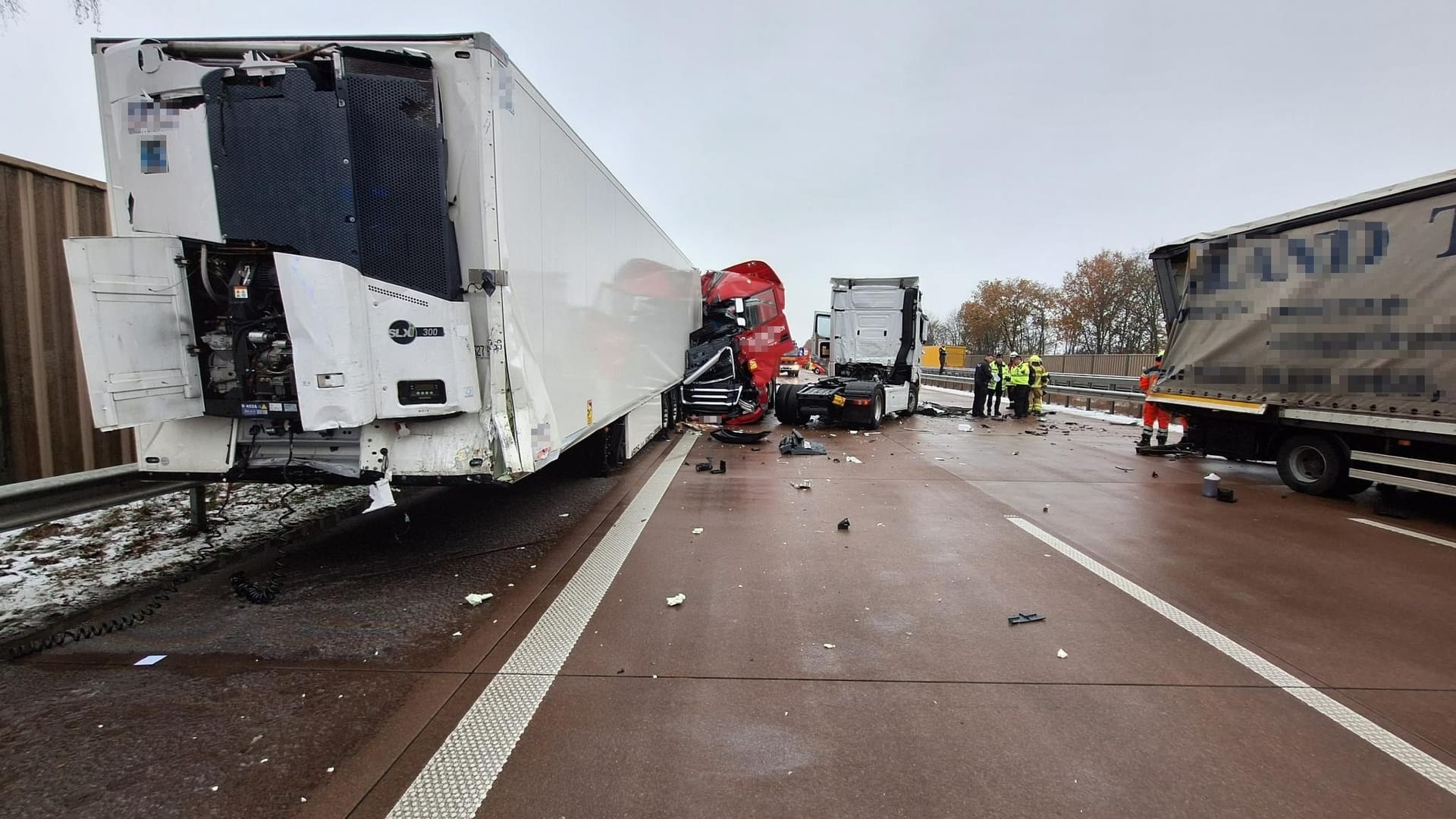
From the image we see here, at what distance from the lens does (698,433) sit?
1309 centimetres

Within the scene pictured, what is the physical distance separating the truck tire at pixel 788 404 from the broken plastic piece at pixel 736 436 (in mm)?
2053

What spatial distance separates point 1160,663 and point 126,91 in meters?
6.99

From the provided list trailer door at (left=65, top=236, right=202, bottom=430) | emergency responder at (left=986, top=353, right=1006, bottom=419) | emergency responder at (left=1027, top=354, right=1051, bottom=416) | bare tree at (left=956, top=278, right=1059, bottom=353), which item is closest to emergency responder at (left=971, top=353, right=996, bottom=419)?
emergency responder at (left=986, top=353, right=1006, bottom=419)

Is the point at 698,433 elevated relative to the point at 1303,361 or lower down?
lower down

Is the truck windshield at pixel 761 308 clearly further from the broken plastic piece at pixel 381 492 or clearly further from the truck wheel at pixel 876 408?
the broken plastic piece at pixel 381 492

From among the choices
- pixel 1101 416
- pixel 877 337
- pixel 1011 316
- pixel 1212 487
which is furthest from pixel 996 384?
pixel 1011 316

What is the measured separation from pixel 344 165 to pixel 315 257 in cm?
60

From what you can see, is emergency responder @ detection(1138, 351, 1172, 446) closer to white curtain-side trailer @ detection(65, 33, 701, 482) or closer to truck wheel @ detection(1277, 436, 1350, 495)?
truck wheel @ detection(1277, 436, 1350, 495)

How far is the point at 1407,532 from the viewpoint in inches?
229

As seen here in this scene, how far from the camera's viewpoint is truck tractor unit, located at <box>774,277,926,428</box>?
15500 millimetres

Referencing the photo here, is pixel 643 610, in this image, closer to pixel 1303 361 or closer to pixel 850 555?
pixel 850 555

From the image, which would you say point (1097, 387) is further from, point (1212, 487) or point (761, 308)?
point (1212, 487)

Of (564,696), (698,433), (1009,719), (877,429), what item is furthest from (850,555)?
(877,429)

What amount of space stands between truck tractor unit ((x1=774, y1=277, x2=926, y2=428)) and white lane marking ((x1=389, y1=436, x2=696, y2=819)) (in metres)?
10.9
